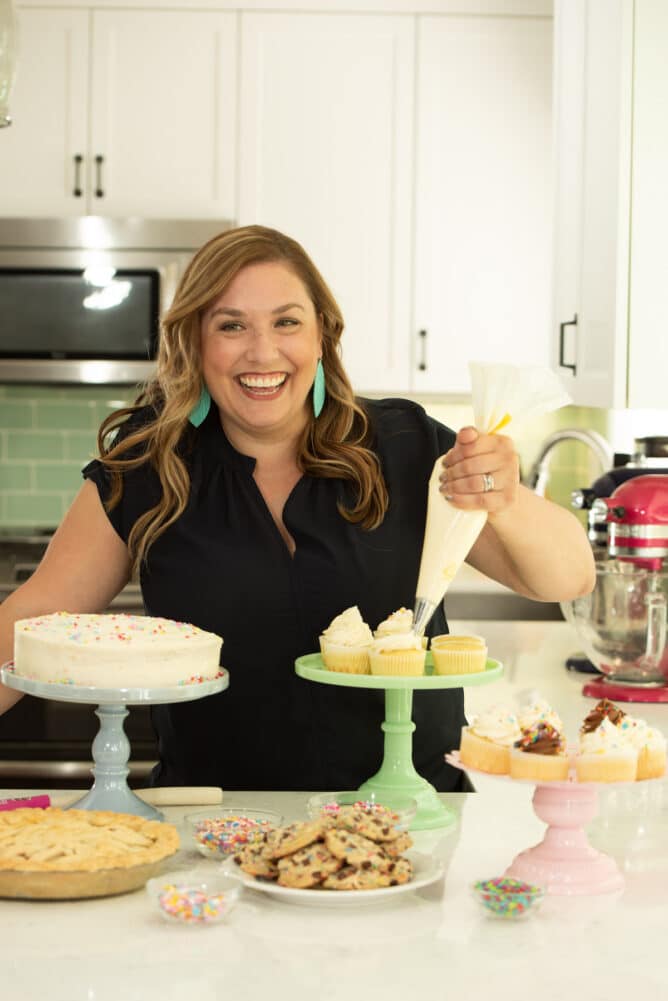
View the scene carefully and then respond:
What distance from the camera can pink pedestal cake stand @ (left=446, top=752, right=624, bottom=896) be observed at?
134 centimetres

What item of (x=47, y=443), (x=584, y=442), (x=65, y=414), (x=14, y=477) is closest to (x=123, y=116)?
(x=65, y=414)

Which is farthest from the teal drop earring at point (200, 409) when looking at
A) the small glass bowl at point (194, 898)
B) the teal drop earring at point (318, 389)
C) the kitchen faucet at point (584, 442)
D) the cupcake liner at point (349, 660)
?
the kitchen faucet at point (584, 442)

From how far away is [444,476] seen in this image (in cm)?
163

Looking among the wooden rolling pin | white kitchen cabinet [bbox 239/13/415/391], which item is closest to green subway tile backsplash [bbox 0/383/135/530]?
white kitchen cabinet [bbox 239/13/415/391]

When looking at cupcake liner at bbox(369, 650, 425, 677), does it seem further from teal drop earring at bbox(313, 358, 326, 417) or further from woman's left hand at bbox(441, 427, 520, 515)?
teal drop earring at bbox(313, 358, 326, 417)

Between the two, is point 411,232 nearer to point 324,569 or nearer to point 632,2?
point 632,2

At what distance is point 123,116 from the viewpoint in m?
4.19

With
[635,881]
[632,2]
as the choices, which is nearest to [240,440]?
[635,881]

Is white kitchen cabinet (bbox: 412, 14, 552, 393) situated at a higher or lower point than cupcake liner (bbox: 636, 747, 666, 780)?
higher

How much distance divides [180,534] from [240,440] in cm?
17

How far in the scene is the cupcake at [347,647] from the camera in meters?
1.57

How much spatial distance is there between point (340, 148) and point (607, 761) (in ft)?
10.5

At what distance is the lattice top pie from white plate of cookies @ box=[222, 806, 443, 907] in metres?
0.09

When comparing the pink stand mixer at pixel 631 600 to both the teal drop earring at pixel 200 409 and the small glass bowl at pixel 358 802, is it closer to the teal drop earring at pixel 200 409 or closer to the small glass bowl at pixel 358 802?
the teal drop earring at pixel 200 409
